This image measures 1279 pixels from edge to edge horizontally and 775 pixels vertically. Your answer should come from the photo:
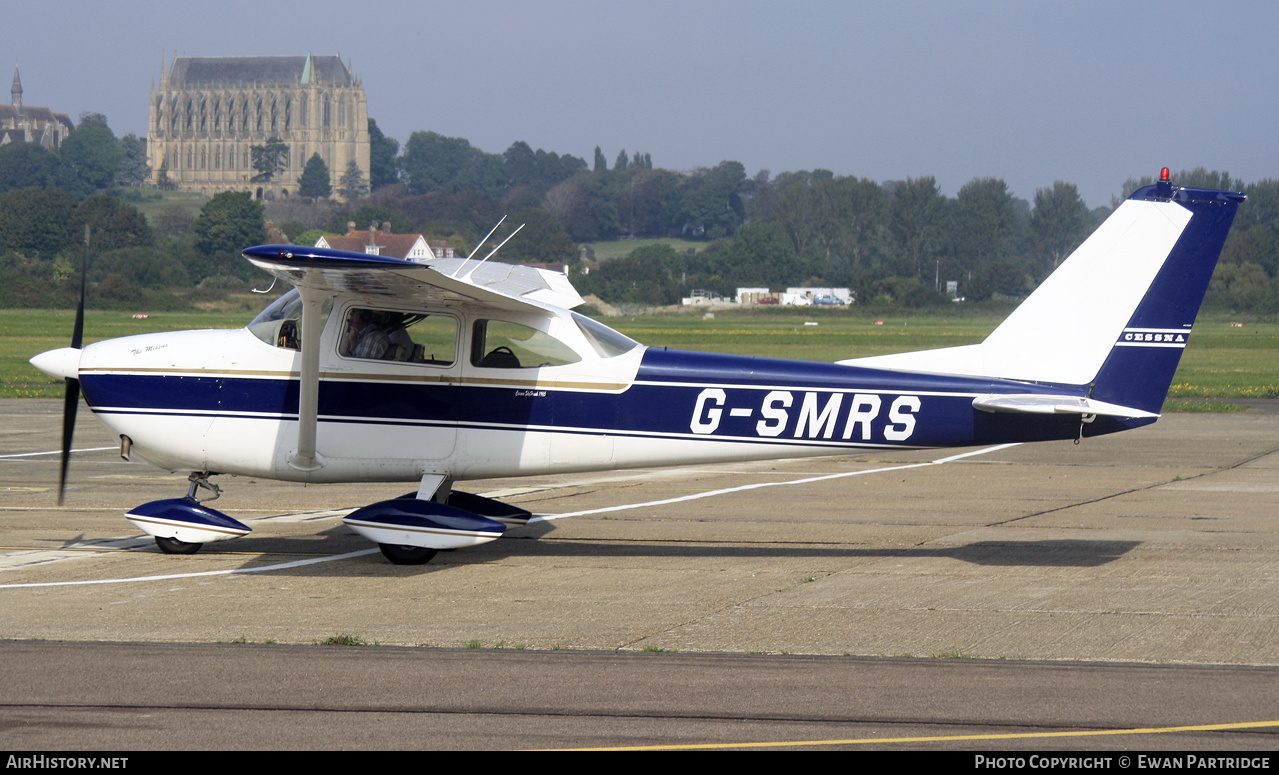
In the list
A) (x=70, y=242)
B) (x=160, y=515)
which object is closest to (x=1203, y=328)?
(x=160, y=515)

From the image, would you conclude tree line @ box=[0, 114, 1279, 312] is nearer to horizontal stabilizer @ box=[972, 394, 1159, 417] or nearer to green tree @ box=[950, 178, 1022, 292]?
green tree @ box=[950, 178, 1022, 292]

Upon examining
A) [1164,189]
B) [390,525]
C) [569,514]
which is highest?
[1164,189]

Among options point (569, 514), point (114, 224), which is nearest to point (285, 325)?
point (569, 514)

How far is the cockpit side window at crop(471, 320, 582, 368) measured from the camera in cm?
995

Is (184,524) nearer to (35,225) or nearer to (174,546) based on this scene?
(174,546)

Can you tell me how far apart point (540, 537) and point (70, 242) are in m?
134

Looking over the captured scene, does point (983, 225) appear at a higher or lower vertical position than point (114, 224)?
higher

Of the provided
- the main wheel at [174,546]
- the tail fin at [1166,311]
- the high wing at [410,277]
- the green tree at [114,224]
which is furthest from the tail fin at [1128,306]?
the green tree at [114,224]

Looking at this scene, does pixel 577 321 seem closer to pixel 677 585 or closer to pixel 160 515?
pixel 677 585

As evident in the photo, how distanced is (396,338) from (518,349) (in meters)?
0.98

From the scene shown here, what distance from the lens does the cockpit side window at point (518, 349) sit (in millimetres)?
9945

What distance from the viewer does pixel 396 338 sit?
9.96 meters

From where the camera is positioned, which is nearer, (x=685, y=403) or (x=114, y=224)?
(x=685, y=403)

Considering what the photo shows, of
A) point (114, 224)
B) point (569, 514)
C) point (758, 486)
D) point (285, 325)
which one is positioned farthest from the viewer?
point (114, 224)
